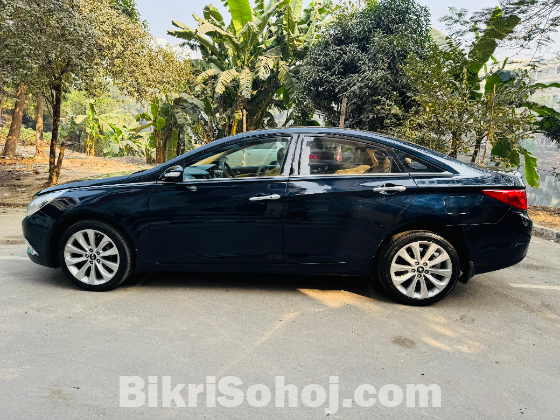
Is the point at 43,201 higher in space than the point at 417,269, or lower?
higher

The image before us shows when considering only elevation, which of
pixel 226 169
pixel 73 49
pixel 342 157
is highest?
pixel 73 49

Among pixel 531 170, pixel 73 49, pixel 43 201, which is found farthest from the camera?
pixel 531 170

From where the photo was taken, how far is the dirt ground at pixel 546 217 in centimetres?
1096

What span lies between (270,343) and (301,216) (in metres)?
1.24

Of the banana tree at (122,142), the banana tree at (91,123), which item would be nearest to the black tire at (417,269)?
the banana tree at (91,123)

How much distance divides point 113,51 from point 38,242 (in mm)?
10303

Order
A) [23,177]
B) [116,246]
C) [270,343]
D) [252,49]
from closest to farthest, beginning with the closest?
[270,343]
[116,246]
[23,177]
[252,49]

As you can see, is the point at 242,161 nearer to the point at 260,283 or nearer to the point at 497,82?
the point at 260,283

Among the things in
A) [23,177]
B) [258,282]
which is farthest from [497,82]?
[23,177]

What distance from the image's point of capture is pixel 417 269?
436 centimetres

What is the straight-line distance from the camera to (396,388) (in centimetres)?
299

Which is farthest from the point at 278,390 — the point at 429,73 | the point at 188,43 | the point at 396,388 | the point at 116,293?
the point at 188,43

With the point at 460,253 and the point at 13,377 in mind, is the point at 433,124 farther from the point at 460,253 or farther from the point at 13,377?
the point at 13,377

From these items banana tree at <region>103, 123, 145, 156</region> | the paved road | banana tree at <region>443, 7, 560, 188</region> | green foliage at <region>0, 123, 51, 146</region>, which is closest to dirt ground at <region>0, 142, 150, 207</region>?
the paved road
